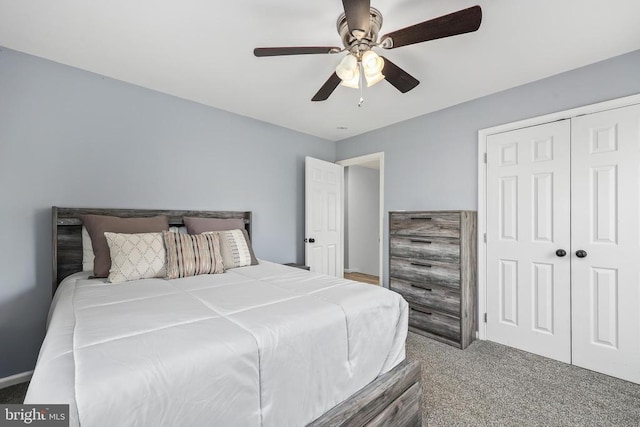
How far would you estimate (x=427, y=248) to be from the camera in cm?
284

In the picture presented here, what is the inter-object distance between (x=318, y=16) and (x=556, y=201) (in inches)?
94.2

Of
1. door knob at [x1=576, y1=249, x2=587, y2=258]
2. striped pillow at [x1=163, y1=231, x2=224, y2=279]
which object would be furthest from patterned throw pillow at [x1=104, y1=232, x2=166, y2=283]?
door knob at [x1=576, y1=249, x2=587, y2=258]

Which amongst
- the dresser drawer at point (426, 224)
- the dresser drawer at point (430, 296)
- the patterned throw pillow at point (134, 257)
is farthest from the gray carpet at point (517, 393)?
the patterned throw pillow at point (134, 257)

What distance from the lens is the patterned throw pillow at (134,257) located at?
1852 mm

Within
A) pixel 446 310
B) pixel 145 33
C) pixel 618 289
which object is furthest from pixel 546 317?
pixel 145 33

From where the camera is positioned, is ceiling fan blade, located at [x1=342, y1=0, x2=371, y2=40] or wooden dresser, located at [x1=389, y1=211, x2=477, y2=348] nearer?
ceiling fan blade, located at [x1=342, y1=0, x2=371, y2=40]

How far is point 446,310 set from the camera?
8.76 ft

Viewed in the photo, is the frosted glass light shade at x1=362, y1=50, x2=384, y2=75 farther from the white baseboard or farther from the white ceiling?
the white baseboard

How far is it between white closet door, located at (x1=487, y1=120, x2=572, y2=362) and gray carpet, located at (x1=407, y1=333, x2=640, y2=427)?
24 cm

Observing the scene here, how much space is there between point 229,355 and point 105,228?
1795 mm

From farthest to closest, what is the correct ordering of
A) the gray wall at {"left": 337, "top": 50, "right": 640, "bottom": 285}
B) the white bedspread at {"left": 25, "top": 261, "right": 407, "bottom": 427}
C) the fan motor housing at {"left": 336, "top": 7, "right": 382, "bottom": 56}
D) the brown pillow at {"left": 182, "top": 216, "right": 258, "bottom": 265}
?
the brown pillow at {"left": 182, "top": 216, "right": 258, "bottom": 265}, the gray wall at {"left": 337, "top": 50, "right": 640, "bottom": 285}, the fan motor housing at {"left": 336, "top": 7, "right": 382, "bottom": 56}, the white bedspread at {"left": 25, "top": 261, "right": 407, "bottom": 427}

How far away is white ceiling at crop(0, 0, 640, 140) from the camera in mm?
1610

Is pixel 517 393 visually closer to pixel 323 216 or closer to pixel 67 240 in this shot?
pixel 323 216

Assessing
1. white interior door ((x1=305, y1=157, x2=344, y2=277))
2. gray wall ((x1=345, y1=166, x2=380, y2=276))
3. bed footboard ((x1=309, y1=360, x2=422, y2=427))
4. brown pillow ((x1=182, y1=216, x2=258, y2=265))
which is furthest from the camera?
gray wall ((x1=345, y1=166, x2=380, y2=276))
